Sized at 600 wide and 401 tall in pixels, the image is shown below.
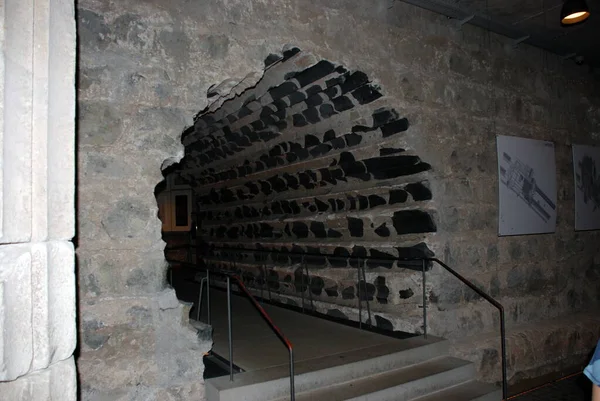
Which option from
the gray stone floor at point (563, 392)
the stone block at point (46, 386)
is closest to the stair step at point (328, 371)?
the gray stone floor at point (563, 392)

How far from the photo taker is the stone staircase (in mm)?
3121

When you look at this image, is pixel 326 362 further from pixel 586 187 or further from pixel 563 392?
pixel 586 187

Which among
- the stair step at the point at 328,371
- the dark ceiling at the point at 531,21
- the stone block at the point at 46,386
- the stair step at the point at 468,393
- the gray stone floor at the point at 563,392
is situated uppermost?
the dark ceiling at the point at 531,21

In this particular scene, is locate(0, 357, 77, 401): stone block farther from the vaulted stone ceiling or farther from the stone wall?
the vaulted stone ceiling

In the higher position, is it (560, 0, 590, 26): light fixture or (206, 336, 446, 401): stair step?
(560, 0, 590, 26): light fixture

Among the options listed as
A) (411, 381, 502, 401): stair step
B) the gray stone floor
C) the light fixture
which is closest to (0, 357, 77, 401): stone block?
(411, 381, 502, 401): stair step

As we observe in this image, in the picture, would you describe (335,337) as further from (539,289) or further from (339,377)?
(539,289)

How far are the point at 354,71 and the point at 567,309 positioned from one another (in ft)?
13.4

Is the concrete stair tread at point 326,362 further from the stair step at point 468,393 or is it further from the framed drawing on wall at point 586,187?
the framed drawing on wall at point 586,187

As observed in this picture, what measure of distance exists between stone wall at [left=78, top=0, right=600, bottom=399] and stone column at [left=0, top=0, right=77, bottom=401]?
1.48 metres

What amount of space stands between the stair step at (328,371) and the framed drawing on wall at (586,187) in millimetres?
3037

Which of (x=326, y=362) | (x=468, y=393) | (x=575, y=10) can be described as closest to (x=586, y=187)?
(x=575, y=10)

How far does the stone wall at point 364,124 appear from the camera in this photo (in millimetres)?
2762

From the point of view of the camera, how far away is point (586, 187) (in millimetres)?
5980
